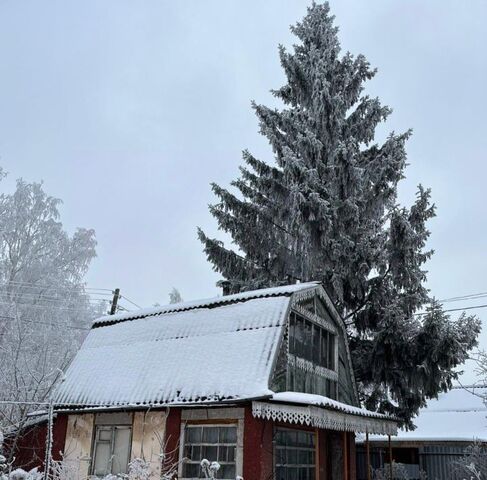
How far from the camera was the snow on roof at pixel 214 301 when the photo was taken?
13867mm

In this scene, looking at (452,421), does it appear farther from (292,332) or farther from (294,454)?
(292,332)

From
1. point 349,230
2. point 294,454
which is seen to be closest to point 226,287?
point 349,230

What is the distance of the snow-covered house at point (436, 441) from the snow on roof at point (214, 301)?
821 centimetres

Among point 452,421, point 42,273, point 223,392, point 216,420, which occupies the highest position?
point 42,273

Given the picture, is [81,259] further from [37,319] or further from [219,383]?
[219,383]

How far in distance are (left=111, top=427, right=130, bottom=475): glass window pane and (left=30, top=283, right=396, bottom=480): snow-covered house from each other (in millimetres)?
25

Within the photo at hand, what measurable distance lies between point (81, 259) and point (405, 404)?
80.9 ft

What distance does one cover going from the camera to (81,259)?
35.9m

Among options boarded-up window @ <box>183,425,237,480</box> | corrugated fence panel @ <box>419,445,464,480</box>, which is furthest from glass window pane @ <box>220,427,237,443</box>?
corrugated fence panel @ <box>419,445,464,480</box>

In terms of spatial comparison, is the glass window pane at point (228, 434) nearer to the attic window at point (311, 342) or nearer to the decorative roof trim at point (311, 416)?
the decorative roof trim at point (311, 416)

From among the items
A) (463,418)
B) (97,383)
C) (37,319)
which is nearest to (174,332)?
(97,383)

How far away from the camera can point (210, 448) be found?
1193 centimetres

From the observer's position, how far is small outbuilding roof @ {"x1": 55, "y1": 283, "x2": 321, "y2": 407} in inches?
477

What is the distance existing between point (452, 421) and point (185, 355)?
12.8 m
